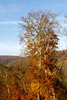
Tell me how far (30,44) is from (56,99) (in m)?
9.69

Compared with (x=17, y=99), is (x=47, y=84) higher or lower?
higher

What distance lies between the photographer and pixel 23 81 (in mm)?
27266

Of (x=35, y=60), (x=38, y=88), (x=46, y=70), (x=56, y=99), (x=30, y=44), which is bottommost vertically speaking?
(x=56, y=99)

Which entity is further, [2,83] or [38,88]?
[2,83]

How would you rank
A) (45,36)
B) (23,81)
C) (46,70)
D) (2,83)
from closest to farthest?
(45,36), (46,70), (23,81), (2,83)

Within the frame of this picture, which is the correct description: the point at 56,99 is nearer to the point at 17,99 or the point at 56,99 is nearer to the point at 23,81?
the point at 23,81

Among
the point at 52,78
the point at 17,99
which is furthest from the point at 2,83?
the point at 52,78

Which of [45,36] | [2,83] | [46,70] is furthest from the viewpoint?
[2,83]

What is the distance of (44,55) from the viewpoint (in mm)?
19703

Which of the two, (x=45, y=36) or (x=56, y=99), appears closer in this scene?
(x=45, y=36)

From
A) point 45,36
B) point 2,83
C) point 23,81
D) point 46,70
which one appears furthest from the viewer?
point 2,83

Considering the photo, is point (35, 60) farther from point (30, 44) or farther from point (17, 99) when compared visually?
point (17, 99)

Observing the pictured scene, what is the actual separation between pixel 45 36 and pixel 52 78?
6878 mm

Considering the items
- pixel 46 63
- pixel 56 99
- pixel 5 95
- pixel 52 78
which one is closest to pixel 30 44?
pixel 46 63
